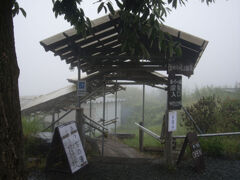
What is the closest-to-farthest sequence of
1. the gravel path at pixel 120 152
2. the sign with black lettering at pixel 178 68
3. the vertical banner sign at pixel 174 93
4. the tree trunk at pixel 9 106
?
the tree trunk at pixel 9 106
the vertical banner sign at pixel 174 93
the sign with black lettering at pixel 178 68
the gravel path at pixel 120 152

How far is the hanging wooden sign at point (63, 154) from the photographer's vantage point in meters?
4.03

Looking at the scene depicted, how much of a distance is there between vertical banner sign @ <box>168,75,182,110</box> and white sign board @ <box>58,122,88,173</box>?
2323mm

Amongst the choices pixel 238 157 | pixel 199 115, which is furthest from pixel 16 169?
pixel 199 115

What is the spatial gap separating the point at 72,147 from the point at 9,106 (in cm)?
228

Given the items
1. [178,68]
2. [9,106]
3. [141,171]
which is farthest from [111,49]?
[9,106]

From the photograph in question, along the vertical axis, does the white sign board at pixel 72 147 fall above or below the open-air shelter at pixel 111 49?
below

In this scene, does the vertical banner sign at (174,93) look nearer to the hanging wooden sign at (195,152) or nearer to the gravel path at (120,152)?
the hanging wooden sign at (195,152)

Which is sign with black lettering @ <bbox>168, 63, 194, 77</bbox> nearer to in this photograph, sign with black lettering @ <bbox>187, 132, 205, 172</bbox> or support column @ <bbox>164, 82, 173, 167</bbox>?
support column @ <bbox>164, 82, 173, 167</bbox>

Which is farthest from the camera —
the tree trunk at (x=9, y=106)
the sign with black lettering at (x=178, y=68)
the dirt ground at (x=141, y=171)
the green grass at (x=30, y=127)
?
the green grass at (x=30, y=127)

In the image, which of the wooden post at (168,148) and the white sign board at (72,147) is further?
the wooden post at (168,148)

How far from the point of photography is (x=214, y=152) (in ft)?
17.7

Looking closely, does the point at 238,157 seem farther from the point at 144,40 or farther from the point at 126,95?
the point at 126,95

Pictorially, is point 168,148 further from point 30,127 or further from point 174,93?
point 30,127

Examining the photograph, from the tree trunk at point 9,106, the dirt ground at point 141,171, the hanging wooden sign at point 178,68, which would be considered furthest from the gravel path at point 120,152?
the tree trunk at point 9,106
